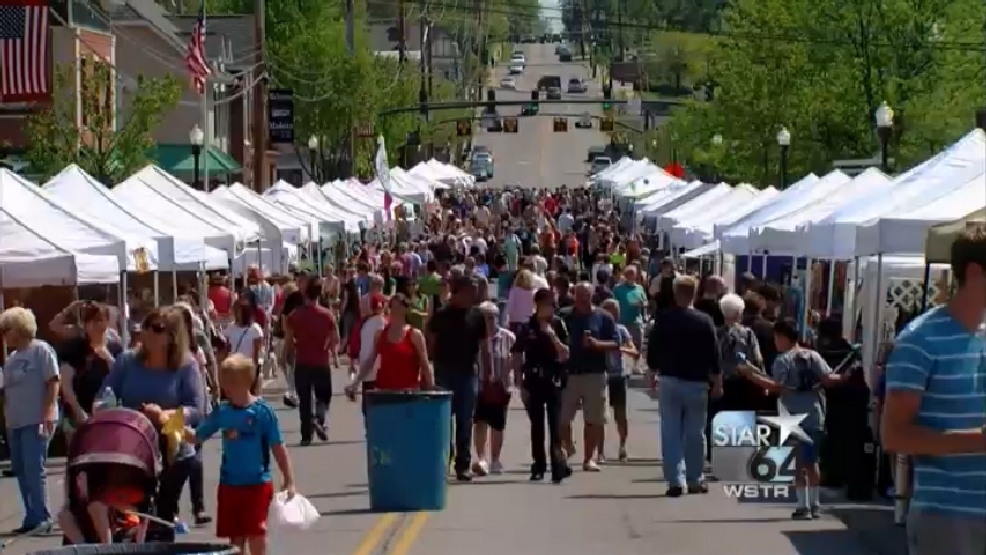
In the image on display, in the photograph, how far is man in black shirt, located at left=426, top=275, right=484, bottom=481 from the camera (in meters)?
17.3

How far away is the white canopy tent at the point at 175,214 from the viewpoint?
27.9 meters

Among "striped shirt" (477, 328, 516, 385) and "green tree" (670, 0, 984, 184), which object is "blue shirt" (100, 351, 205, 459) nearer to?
"striped shirt" (477, 328, 516, 385)

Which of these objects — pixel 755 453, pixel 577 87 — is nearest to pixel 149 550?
pixel 755 453

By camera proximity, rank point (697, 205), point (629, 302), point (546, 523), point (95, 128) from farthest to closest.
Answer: point (697, 205) < point (95, 128) < point (629, 302) < point (546, 523)

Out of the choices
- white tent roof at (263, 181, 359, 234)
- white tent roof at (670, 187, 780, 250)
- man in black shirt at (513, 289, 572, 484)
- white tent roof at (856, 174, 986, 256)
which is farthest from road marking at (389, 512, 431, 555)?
white tent roof at (263, 181, 359, 234)

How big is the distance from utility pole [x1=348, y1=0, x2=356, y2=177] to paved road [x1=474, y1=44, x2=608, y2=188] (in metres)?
54.8

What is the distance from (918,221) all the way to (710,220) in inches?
838

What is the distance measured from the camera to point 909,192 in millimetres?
17953

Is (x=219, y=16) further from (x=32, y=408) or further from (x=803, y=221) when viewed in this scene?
(x=32, y=408)

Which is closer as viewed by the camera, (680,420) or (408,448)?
(408,448)

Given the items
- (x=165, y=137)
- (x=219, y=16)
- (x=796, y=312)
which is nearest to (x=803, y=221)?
(x=796, y=312)

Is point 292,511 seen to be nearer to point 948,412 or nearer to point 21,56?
point 948,412

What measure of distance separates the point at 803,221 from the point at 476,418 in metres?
8.41

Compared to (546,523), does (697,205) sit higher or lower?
higher
